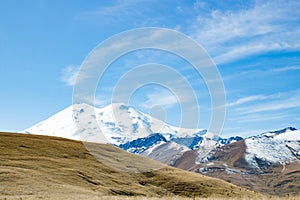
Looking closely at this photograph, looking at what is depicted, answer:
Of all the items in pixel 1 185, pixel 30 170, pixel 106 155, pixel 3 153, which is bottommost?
pixel 1 185

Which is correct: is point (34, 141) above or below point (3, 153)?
above

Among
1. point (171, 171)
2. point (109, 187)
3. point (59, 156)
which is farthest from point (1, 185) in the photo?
point (171, 171)

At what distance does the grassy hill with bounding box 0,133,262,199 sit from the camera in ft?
205

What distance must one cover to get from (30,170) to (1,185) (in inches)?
595

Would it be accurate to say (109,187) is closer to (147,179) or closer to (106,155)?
(147,179)

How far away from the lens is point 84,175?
79000 millimetres

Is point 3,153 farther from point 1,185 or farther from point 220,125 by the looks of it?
point 220,125

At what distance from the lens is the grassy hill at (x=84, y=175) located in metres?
62.5

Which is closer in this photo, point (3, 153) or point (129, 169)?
point (3, 153)

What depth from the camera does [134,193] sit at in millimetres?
74750

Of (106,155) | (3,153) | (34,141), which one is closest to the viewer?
(3,153)

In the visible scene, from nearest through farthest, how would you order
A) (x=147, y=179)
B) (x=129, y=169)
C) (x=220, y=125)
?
(x=220, y=125)
(x=147, y=179)
(x=129, y=169)

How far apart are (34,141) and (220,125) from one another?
68.0 metres

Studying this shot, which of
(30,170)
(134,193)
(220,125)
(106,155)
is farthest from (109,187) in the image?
(106,155)
